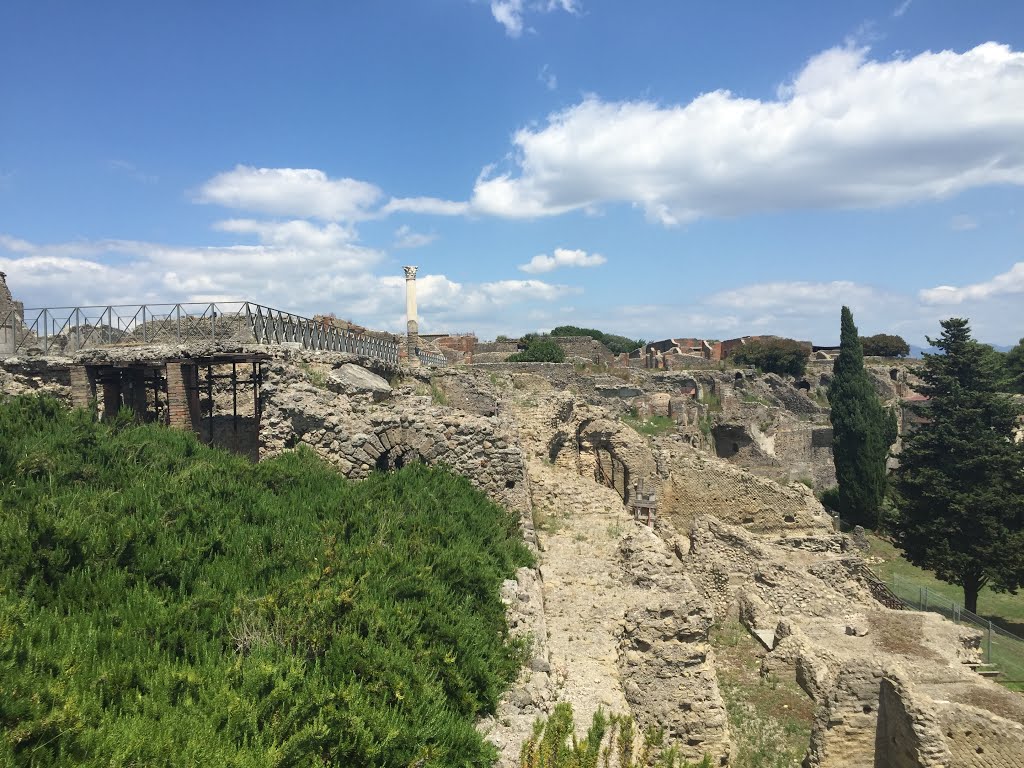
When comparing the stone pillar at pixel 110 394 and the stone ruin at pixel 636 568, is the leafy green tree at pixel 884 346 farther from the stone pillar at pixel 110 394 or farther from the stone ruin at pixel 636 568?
the stone pillar at pixel 110 394

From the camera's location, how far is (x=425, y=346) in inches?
1341

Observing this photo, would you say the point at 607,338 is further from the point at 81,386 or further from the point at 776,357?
the point at 81,386

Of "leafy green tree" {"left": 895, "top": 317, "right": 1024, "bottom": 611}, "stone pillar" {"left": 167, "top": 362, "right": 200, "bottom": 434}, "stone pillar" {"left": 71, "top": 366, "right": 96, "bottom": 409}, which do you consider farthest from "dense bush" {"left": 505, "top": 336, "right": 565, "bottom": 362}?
"stone pillar" {"left": 71, "top": 366, "right": 96, "bottom": 409}

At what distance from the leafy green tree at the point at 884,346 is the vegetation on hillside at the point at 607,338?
1150 inches

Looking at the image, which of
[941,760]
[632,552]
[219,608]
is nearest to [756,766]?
[941,760]

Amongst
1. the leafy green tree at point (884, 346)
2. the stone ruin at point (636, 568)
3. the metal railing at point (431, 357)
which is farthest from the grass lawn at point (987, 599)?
the leafy green tree at point (884, 346)

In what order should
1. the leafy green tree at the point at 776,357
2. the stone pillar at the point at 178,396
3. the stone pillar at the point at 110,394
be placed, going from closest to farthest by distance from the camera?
the stone pillar at the point at 178,396 < the stone pillar at the point at 110,394 < the leafy green tree at the point at 776,357

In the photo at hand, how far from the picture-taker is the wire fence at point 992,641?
1341 cm

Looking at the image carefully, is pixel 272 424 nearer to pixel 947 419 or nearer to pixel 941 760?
pixel 941 760

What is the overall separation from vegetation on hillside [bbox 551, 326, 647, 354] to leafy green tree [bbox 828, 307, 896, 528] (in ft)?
167

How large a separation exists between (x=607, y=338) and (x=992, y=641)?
87744mm

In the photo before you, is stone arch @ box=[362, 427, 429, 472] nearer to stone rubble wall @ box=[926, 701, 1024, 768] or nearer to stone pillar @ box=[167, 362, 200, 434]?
stone pillar @ box=[167, 362, 200, 434]

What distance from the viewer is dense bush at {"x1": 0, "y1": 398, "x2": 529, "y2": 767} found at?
10.8 ft

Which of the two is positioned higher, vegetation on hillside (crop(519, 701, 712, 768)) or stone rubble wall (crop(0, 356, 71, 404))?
stone rubble wall (crop(0, 356, 71, 404))
